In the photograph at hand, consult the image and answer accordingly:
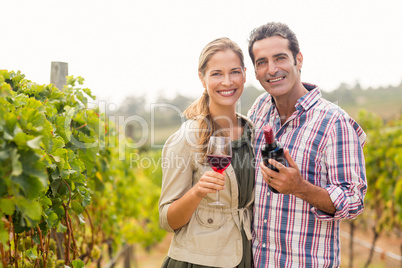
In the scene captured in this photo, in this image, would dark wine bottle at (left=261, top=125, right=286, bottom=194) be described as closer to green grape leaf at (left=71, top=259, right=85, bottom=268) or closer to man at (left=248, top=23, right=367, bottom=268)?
man at (left=248, top=23, right=367, bottom=268)

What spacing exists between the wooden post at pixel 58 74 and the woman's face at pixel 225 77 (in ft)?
3.79

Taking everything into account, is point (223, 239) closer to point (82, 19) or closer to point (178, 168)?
point (178, 168)

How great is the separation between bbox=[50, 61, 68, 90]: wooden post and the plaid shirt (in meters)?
A: 1.65

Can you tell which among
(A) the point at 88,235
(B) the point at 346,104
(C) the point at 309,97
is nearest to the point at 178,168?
(C) the point at 309,97

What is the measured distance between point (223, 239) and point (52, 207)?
3.24ft

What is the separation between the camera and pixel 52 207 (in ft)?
5.78

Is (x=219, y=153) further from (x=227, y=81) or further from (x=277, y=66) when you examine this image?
(x=277, y=66)

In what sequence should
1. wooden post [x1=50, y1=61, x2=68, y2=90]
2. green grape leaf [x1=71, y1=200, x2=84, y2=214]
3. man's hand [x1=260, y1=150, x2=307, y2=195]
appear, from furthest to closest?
wooden post [x1=50, y1=61, x2=68, y2=90] → green grape leaf [x1=71, y1=200, x2=84, y2=214] → man's hand [x1=260, y1=150, x2=307, y2=195]

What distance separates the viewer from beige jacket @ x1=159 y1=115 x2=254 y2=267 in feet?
6.98

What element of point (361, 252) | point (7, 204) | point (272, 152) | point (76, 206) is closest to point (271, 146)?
point (272, 152)

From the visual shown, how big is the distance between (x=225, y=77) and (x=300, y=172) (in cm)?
79

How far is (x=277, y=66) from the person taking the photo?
2.30 m

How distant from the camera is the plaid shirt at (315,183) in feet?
6.39

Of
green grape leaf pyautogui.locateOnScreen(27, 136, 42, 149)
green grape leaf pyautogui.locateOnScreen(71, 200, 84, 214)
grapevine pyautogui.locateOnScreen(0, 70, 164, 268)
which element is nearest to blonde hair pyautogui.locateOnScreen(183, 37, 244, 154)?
grapevine pyautogui.locateOnScreen(0, 70, 164, 268)
